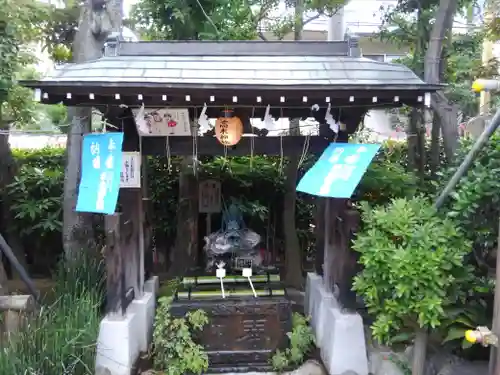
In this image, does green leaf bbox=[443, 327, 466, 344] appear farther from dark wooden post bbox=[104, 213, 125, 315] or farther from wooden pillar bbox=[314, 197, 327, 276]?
dark wooden post bbox=[104, 213, 125, 315]

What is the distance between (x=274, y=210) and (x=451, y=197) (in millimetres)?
4614

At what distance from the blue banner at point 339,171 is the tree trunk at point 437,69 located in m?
2.03

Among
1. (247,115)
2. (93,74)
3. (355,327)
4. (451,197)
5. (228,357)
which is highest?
(93,74)

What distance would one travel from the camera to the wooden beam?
569cm

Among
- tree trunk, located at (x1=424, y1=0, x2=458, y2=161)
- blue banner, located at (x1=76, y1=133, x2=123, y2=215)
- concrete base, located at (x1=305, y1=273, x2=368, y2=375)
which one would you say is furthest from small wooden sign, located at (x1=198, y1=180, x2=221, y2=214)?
tree trunk, located at (x1=424, y1=0, x2=458, y2=161)

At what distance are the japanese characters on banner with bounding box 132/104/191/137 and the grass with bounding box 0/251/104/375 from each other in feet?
7.26

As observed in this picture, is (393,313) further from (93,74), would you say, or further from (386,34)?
(386,34)

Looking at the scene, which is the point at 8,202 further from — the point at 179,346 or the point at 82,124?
the point at 179,346

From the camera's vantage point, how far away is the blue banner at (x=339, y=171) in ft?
15.4

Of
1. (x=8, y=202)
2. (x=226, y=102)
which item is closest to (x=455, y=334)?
(x=226, y=102)

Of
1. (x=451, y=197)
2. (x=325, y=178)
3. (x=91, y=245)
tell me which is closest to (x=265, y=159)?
(x=91, y=245)

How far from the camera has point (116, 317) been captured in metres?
5.42

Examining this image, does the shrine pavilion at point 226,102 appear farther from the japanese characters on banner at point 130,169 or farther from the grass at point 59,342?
the grass at point 59,342

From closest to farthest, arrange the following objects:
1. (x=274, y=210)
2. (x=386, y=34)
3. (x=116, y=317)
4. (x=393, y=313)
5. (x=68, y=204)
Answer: (x=393, y=313), (x=116, y=317), (x=68, y=204), (x=386, y=34), (x=274, y=210)
